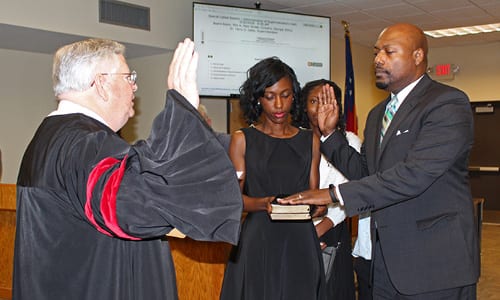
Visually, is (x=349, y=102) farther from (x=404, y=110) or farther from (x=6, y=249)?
(x=404, y=110)

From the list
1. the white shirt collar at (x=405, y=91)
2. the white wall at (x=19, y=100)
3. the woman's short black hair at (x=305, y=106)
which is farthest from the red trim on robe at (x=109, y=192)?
the white wall at (x=19, y=100)

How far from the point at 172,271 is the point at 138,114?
517 centimetres

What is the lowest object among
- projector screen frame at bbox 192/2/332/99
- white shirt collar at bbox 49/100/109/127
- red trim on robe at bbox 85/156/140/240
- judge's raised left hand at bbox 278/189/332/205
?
judge's raised left hand at bbox 278/189/332/205

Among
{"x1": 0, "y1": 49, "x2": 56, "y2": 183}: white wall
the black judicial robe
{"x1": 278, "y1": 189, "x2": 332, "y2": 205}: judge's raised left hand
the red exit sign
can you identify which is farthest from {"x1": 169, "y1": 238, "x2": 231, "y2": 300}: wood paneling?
the red exit sign

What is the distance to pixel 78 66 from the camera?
1.46m

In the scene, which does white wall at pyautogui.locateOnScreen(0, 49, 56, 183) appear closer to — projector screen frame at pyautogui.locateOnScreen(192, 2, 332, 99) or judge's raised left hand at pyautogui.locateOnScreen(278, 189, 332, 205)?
projector screen frame at pyautogui.locateOnScreen(192, 2, 332, 99)

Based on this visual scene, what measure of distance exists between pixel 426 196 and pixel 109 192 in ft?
4.32

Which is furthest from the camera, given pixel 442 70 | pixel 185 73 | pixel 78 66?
pixel 442 70

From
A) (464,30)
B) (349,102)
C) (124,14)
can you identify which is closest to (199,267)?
(124,14)

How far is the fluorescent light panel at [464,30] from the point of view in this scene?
26.1 feet

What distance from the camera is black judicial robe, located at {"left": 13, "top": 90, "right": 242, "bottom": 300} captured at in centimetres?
114

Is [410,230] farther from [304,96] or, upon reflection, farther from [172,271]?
[304,96]

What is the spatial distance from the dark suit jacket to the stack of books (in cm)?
23

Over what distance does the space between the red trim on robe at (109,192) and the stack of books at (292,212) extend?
114 cm
